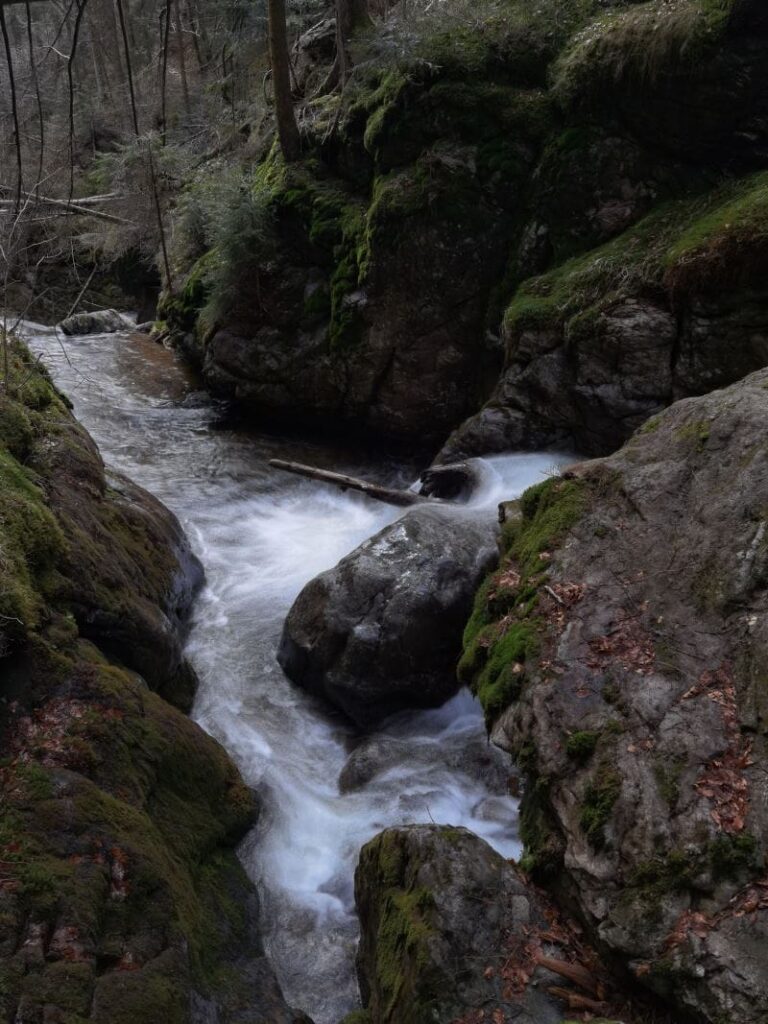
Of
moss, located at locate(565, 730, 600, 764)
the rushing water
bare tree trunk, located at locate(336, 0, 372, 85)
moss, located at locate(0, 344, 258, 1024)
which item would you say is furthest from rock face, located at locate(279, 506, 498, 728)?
bare tree trunk, located at locate(336, 0, 372, 85)

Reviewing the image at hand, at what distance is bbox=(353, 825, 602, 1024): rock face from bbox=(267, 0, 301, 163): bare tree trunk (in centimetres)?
1294

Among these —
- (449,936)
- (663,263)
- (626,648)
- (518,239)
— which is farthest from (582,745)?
(518,239)

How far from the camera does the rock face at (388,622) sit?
7.24 meters

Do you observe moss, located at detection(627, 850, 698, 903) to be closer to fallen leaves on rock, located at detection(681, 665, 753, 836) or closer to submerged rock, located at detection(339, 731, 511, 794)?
fallen leaves on rock, located at detection(681, 665, 753, 836)

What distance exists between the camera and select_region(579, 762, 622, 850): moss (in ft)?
14.1

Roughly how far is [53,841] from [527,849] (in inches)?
117

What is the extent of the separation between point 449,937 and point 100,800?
2.26 m

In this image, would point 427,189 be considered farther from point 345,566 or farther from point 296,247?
point 345,566

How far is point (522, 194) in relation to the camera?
11367mm

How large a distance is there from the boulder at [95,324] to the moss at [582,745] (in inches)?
794

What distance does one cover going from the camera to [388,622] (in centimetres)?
732

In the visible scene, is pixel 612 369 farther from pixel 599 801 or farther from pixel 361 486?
pixel 599 801

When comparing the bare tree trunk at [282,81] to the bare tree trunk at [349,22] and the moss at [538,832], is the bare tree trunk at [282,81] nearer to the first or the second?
the bare tree trunk at [349,22]

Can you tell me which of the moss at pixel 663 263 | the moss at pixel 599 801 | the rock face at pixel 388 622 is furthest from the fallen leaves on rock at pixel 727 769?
the moss at pixel 663 263
